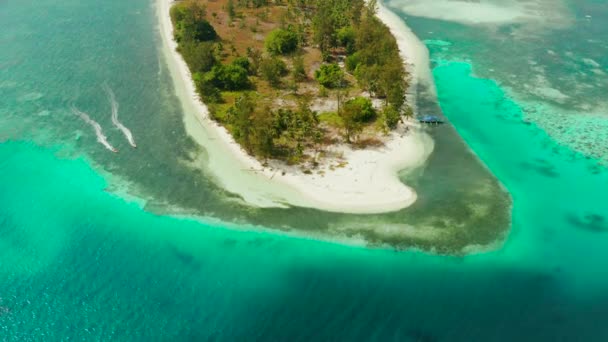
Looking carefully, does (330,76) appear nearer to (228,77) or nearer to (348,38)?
(348,38)

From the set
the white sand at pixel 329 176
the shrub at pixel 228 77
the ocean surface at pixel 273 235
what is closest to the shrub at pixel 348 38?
the ocean surface at pixel 273 235

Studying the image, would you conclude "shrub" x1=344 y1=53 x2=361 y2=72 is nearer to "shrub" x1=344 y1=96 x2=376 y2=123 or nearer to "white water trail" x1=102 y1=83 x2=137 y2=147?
"shrub" x1=344 y1=96 x2=376 y2=123

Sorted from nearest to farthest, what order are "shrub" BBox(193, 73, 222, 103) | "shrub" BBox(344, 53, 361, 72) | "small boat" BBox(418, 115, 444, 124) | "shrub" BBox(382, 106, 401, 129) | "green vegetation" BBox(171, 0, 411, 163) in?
"green vegetation" BBox(171, 0, 411, 163), "shrub" BBox(382, 106, 401, 129), "small boat" BBox(418, 115, 444, 124), "shrub" BBox(193, 73, 222, 103), "shrub" BBox(344, 53, 361, 72)

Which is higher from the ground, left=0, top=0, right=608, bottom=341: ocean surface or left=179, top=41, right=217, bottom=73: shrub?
left=179, top=41, right=217, bottom=73: shrub

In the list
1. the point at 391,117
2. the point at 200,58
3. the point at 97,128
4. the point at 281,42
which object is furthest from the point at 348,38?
the point at 97,128

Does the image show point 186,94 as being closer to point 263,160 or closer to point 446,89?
point 263,160

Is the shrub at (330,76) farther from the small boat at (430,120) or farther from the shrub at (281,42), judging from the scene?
the small boat at (430,120)

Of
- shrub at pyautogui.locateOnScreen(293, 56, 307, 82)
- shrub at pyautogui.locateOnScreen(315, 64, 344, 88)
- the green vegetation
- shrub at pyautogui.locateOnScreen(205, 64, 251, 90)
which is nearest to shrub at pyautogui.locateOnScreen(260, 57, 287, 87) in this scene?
the green vegetation

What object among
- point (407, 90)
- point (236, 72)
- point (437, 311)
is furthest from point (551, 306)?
point (236, 72)
